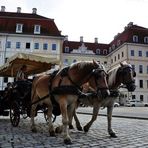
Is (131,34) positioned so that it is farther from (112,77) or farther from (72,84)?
(72,84)

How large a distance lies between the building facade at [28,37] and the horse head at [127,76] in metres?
48.9

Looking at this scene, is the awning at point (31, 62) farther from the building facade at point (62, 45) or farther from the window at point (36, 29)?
the window at point (36, 29)

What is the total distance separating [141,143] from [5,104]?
7.23 metres

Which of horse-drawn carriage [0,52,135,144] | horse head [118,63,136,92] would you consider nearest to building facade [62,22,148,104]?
horse-drawn carriage [0,52,135,144]

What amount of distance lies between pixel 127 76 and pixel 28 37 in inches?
1994

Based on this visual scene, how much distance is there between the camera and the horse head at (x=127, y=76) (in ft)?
26.1

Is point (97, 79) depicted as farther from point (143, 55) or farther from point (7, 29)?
point (143, 55)

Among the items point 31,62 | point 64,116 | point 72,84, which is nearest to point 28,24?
point 31,62

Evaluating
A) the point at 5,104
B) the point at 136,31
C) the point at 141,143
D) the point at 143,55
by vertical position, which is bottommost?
the point at 141,143

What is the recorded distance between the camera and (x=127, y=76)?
7.96 meters

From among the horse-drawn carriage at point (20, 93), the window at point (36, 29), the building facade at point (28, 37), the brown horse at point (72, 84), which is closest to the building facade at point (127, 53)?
the building facade at point (28, 37)

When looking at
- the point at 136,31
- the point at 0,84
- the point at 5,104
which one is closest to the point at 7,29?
the point at 0,84

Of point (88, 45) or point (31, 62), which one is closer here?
point (31, 62)

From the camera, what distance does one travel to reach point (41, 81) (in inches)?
349
